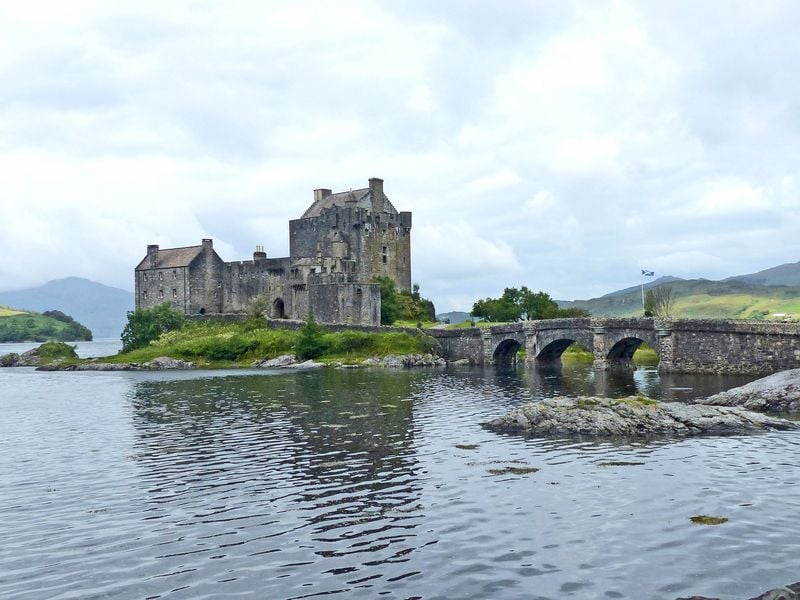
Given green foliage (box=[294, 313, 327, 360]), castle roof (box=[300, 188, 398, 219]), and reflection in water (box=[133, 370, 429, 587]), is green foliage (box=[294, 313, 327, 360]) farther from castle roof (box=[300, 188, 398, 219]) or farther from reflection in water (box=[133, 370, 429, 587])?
reflection in water (box=[133, 370, 429, 587])

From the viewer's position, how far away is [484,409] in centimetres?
4403

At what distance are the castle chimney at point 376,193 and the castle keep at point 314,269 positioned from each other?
0.01 metres

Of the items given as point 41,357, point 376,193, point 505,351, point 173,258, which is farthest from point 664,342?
point 41,357

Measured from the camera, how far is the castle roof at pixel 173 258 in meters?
111

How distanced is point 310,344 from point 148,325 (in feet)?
95.0

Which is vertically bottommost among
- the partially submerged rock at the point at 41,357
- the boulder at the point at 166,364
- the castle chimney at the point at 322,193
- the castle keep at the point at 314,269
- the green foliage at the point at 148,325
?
the boulder at the point at 166,364

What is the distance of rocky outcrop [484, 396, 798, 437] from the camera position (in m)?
33.5

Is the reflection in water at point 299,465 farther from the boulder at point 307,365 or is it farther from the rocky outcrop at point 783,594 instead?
the boulder at point 307,365

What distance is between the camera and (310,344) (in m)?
87.5

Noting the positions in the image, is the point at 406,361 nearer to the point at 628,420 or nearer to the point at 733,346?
the point at 733,346

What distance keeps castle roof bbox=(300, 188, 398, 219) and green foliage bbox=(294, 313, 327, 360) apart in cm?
2205

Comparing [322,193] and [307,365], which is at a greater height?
[322,193]

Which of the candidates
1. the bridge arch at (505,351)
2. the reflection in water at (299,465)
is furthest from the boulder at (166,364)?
the reflection in water at (299,465)

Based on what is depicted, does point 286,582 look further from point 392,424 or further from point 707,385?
point 707,385
